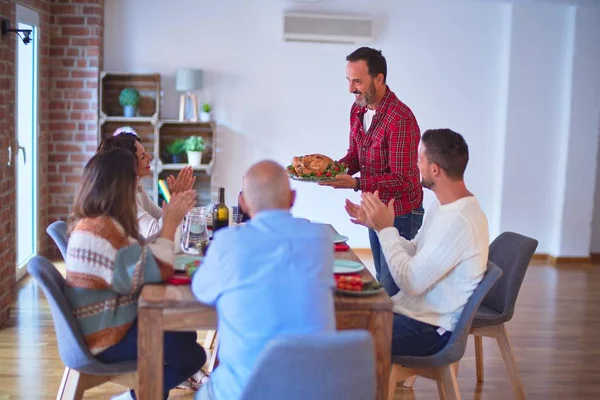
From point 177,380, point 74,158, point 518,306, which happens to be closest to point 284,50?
point 74,158

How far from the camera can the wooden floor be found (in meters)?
3.62

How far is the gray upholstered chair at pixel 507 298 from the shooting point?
10.6 ft

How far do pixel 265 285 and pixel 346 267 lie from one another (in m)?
0.82

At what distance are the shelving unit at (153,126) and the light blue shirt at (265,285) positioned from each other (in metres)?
4.36

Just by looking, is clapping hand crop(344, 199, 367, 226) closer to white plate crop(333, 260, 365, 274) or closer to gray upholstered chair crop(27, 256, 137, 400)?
white plate crop(333, 260, 365, 274)

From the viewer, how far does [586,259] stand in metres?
6.94

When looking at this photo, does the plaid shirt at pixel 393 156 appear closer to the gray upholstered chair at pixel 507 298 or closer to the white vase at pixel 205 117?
the gray upholstered chair at pixel 507 298

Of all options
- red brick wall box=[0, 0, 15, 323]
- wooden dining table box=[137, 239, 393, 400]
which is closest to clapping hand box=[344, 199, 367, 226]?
wooden dining table box=[137, 239, 393, 400]

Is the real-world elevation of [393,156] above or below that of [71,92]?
below

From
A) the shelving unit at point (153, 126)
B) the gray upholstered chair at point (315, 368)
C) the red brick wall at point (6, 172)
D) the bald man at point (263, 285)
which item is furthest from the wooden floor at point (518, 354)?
the gray upholstered chair at point (315, 368)

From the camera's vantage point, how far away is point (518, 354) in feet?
14.0

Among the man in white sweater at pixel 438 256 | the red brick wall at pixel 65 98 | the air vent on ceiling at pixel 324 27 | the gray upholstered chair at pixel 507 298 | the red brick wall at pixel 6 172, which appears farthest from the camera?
the air vent on ceiling at pixel 324 27

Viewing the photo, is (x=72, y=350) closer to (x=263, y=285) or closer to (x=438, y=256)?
(x=263, y=285)

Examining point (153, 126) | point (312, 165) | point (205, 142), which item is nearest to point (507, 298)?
point (312, 165)
